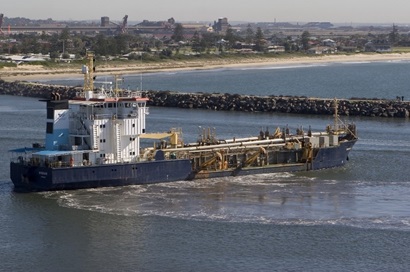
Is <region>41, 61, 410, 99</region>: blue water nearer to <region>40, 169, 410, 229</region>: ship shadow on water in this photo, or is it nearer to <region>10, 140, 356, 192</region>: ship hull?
<region>10, 140, 356, 192</region>: ship hull

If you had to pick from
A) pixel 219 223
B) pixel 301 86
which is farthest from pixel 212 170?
pixel 301 86

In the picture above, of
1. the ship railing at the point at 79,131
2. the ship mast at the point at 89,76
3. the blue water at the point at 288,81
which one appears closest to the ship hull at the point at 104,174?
the ship railing at the point at 79,131

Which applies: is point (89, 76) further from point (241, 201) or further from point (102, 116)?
point (241, 201)

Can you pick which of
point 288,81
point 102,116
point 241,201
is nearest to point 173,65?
point 288,81

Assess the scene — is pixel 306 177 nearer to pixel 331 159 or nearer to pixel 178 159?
pixel 331 159

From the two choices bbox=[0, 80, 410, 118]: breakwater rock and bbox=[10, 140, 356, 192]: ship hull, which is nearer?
bbox=[10, 140, 356, 192]: ship hull

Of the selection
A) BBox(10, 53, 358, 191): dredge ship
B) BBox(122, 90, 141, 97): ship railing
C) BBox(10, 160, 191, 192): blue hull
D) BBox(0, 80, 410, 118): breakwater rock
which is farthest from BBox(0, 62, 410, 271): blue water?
BBox(0, 80, 410, 118): breakwater rock

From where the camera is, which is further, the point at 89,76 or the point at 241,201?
the point at 89,76
